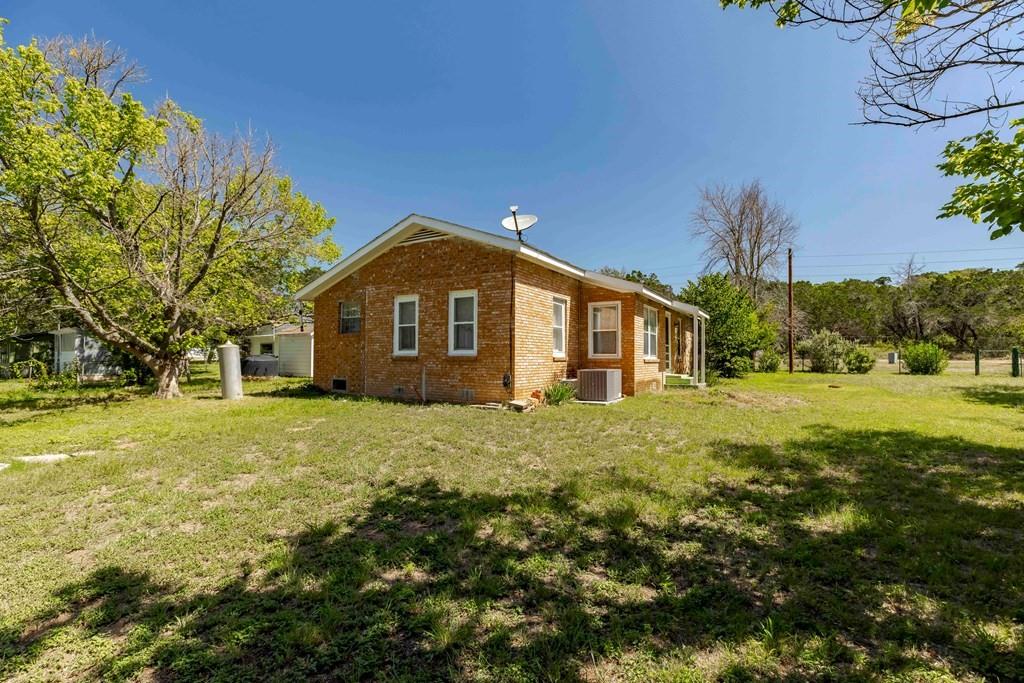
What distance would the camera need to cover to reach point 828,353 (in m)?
23.5

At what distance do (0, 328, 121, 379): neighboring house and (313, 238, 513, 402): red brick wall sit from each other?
17.7m

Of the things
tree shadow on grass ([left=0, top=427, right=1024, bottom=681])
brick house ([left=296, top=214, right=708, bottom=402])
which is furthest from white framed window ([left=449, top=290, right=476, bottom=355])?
tree shadow on grass ([left=0, top=427, right=1024, bottom=681])

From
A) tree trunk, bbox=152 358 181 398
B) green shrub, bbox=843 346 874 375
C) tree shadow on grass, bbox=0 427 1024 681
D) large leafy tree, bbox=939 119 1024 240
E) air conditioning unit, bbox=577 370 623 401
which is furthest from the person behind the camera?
green shrub, bbox=843 346 874 375

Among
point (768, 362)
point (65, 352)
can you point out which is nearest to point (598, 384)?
point (768, 362)

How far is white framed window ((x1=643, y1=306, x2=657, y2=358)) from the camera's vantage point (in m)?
13.5

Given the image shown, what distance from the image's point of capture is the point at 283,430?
7.66m

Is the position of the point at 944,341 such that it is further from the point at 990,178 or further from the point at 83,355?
the point at 83,355

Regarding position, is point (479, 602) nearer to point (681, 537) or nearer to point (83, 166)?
point (681, 537)

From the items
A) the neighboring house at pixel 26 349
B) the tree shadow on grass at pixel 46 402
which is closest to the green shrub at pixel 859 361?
the tree shadow on grass at pixel 46 402

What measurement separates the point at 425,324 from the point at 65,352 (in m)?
24.5

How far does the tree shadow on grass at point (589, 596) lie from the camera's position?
218 centimetres

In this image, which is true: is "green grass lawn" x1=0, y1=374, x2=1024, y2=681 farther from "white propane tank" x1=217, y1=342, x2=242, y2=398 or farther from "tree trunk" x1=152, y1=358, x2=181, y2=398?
"tree trunk" x1=152, y1=358, x2=181, y2=398

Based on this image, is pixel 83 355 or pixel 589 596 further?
pixel 83 355

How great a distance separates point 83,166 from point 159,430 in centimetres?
638
